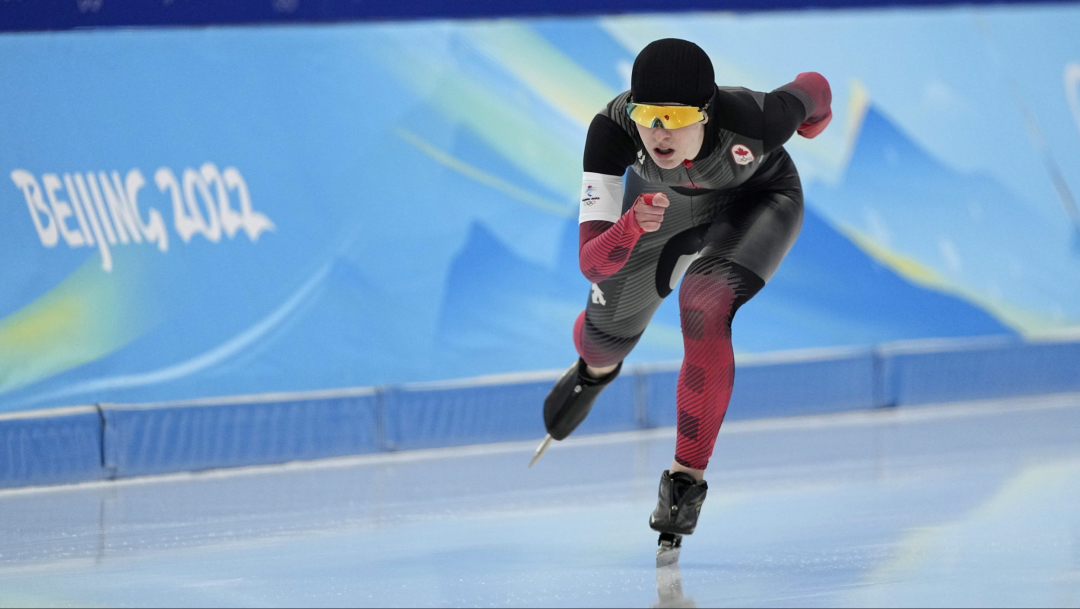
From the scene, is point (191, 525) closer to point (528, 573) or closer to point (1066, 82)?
point (528, 573)

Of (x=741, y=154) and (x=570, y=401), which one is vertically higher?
(x=741, y=154)

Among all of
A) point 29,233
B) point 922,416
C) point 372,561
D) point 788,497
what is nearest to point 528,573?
point 372,561

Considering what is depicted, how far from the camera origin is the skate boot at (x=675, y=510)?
2641 mm

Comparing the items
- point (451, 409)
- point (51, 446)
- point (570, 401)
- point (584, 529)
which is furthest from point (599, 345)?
point (51, 446)

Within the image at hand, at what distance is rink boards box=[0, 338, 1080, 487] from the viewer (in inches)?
175

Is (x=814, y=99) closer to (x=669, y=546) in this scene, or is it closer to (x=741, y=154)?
(x=741, y=154)

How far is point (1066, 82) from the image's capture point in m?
6.03

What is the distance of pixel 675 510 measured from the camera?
266 centimetres

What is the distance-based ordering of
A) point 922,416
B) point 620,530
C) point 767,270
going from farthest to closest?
point 922,416
point 620,530
point 767,270

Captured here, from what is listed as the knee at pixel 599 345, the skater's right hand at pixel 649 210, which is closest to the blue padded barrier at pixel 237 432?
the knee at pixel 599 345

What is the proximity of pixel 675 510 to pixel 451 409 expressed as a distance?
238 cm

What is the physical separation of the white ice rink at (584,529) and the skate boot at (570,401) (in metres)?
0.23

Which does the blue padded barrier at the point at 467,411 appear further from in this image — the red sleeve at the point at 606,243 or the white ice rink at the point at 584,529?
the red sleeve at the point at 606,243

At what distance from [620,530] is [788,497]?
0.65 meters
